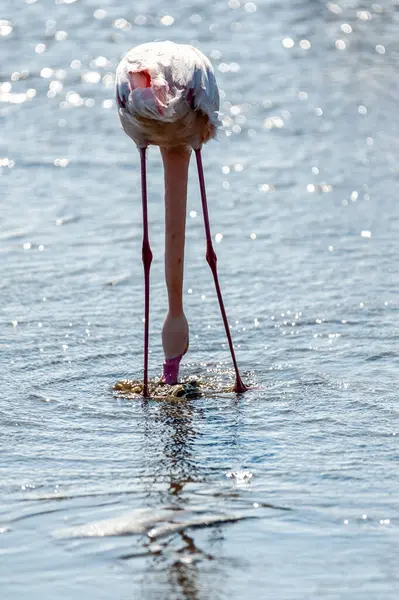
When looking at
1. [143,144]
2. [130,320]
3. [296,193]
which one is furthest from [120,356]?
[296,193]

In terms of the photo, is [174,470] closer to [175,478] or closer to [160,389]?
[175,478]

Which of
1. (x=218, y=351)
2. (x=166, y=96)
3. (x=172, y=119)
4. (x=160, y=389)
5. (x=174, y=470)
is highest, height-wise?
(x=166, y=96)

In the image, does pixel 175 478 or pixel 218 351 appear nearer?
pixel 175 478

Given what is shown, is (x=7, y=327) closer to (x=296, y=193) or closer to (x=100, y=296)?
(x=100, y=296)

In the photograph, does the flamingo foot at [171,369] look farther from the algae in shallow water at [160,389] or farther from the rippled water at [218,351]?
the rippled water at [218,351]

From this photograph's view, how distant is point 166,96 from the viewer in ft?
18.4

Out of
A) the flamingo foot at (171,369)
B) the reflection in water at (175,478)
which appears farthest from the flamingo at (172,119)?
the reflection in water at (175,478)

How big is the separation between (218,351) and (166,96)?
1.67 m

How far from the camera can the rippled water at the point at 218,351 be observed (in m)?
4.10

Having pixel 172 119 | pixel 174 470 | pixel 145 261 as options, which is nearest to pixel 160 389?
pixel 145 261

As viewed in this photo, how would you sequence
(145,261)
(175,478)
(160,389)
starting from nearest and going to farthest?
(175,478) → (160,389) → (145,261)

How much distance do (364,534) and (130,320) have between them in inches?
127

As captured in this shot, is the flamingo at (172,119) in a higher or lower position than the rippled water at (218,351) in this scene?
higher

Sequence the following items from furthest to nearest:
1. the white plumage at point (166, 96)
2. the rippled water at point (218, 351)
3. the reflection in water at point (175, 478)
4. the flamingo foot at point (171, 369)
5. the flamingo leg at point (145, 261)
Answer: the flamingo foot at point (171, 369) < the flamingo leg at point (145, 261) < the white plumage at point (166, 96) < the rippled water at point (218, 351) < the reflection in water at point (175, 478)
